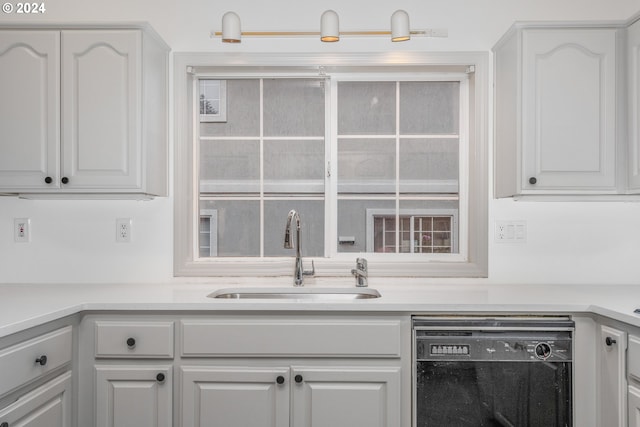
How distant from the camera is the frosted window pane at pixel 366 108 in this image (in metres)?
2.46

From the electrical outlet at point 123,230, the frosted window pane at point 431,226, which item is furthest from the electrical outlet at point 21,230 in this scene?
the frosted window pane at point 431,226

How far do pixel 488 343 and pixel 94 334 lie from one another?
1.48 metres

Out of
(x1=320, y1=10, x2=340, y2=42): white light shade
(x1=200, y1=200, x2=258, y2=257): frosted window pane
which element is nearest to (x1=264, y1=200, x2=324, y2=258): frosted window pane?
(x1=200, y1=200, x2=258, y2=257): frosted window pane

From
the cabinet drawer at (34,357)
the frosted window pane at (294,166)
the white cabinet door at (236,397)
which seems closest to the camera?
the cabinet drawer at (34,357)

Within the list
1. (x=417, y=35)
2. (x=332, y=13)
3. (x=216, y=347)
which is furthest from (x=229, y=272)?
(x=417, y=35)

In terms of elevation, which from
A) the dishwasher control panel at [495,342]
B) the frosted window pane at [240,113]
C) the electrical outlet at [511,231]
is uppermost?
the frosted window pane at [240,113]

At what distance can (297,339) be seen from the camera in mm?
1779

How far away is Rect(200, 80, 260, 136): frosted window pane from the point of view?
246 cm

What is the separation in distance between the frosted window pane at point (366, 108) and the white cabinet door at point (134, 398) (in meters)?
1.45

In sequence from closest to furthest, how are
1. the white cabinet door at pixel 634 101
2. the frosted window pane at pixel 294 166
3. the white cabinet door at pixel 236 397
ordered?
the white cabinet door at pixel 236 397
the white cabinet door at pixel 634 101
the frosted window pane at pixel 294 166

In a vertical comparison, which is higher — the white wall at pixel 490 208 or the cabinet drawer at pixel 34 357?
the white wall at pixel 490 208

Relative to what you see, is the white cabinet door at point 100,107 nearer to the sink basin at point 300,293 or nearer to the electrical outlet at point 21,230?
the electrical outlet at point 21,230

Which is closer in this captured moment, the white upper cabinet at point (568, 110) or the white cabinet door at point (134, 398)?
the white cabinet door at point (134, 398)

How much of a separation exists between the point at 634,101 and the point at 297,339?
67.8 inches
